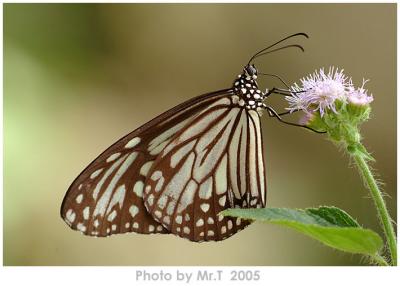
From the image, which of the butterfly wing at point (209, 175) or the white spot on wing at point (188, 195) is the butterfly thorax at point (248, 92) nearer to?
the butterfly wing at point (209, 175)

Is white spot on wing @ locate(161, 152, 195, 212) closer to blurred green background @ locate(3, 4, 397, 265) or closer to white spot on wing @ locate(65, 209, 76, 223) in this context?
white spot on wing @ locate(65, 209, 76, 223)

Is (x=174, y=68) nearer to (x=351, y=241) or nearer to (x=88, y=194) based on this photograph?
(x=88, y=194)

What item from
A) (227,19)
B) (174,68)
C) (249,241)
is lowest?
(249,241)

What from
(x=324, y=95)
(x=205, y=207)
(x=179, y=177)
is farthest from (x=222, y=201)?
(x=324, y=95)

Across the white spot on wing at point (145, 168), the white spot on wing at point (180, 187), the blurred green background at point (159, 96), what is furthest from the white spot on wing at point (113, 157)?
the blurred green background at point (159, 96)

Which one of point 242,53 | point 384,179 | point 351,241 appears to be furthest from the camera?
point 242,53

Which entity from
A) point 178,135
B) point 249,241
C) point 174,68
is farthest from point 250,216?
point 174,68
